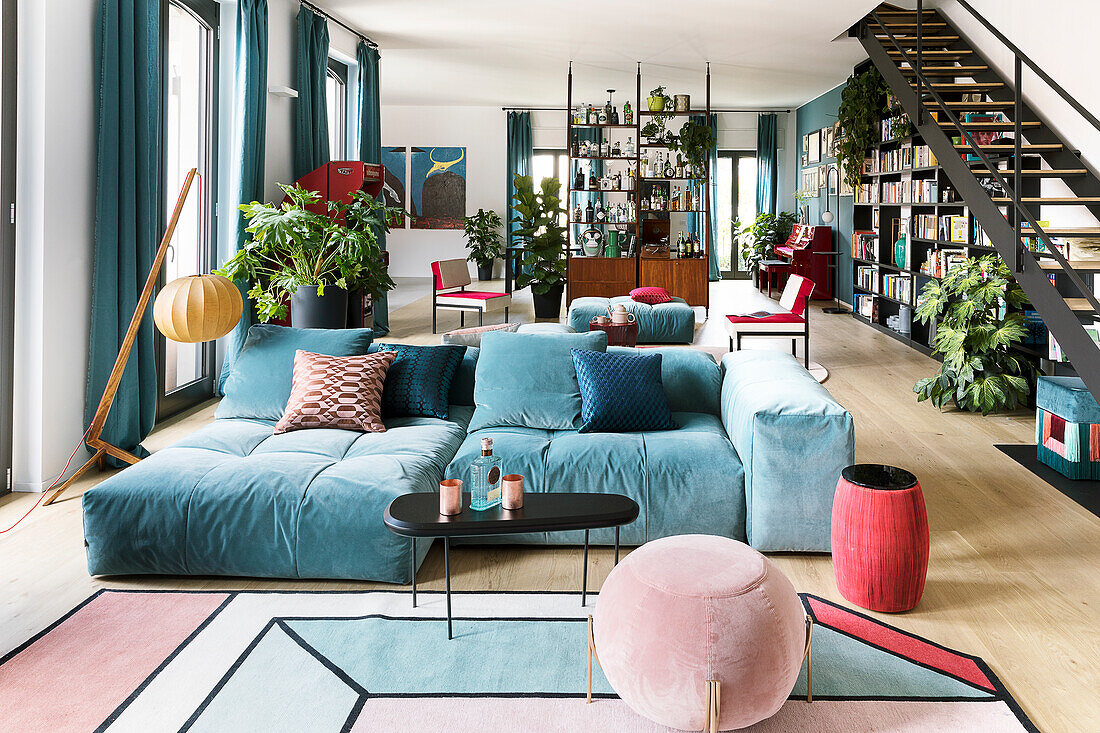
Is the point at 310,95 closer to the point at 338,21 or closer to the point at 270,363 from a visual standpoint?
the point at 338,21

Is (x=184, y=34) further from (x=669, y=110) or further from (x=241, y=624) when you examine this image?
(x=669, y=110)

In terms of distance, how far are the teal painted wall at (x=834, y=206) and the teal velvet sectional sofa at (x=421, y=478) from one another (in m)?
8.58

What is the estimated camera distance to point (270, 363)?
4008 mm

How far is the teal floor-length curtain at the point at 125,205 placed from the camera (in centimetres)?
438

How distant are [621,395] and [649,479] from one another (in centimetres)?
48

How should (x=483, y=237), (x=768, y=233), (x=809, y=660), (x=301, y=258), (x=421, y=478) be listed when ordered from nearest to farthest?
1. (x=809, y=660)
2. (x=421, y=478)
3. (x=301, y=258)
4. (x=768, y=233)
5. (x=483, y=237)

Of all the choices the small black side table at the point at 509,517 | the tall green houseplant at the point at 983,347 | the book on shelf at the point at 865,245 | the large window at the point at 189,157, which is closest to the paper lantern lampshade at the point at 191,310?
the large window at the point at 189,157

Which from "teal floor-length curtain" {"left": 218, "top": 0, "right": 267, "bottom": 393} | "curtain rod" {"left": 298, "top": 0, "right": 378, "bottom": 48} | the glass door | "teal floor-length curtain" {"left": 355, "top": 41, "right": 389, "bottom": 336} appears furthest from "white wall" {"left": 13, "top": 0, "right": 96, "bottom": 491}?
"teal floor-length curtain" {"left": 355, "top": 41, "right": 389, "bottom": 336}

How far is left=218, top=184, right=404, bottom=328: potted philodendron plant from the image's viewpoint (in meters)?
5.82

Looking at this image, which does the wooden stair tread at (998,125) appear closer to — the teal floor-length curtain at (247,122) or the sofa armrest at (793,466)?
the sofa armrest at (793,466)

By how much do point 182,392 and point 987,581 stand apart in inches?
186

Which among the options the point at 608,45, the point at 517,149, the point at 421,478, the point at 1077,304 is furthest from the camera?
the point at 517,149

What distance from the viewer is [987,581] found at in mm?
3131

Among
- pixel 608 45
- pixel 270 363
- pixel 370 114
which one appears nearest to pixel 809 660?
pixel 270 363
